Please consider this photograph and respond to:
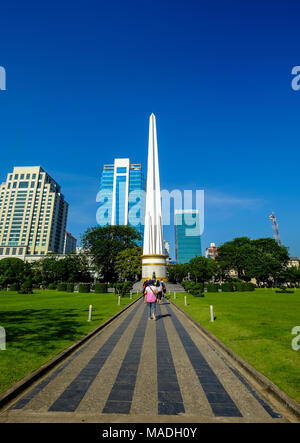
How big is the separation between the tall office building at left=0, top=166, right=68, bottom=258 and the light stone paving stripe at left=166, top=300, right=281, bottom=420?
13732cm

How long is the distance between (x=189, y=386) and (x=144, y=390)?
99 centimetres

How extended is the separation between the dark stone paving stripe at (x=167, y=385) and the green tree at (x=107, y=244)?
1954 inches

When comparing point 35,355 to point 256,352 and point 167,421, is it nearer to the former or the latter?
point 167,421

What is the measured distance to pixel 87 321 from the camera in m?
11.7

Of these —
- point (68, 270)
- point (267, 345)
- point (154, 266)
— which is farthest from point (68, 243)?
point (267, 345)

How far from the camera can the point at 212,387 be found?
4.78 m

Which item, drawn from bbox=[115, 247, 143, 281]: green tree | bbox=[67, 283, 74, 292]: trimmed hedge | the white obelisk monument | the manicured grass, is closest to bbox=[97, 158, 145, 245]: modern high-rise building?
bbox=[115, 247, 143, 281]: green tree

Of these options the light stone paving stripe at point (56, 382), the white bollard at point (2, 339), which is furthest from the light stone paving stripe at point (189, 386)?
the white bollard at point (2, 339)

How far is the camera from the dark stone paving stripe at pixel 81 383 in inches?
158

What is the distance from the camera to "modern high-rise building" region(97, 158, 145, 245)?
126375 millimetres

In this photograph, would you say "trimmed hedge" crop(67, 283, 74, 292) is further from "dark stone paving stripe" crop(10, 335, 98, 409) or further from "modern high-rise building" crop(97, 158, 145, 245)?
"modern high-rise building" crop(97, 158, 145, 245)

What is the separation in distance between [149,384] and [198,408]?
1.34m

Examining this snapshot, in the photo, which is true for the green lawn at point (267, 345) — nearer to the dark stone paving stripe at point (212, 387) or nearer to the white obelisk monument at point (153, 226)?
the dark stone paving stripe at point (212, 387)
